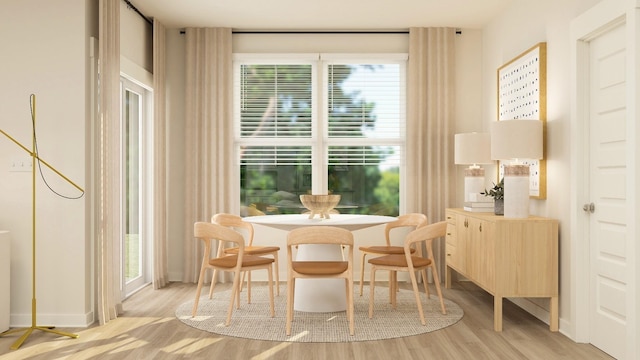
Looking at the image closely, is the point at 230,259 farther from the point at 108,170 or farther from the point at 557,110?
the point at 557,110

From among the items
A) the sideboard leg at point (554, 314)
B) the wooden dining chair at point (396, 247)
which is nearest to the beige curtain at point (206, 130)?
the wooden dining chair at point (396, 247)

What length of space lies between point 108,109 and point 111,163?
0.45 m

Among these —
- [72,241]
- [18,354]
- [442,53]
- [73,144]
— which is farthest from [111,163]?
[442,53]

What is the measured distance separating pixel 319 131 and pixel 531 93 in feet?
8.07

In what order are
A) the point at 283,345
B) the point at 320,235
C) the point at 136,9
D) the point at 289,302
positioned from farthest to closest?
the point at 136,9 → the point at 289,302 → the point at 320,235 → the point at 283,345

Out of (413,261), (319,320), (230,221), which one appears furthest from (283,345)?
(230,221)

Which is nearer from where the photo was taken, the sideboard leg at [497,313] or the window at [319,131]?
the sideboard leg at [497,313]

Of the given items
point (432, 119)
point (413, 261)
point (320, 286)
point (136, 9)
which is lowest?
point (320, 286)

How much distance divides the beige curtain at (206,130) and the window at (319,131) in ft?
0.70

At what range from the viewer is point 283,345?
3.81 meters

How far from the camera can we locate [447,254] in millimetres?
5680

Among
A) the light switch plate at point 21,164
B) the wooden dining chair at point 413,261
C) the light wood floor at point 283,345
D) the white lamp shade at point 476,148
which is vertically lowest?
the light wood floor at point 283,345

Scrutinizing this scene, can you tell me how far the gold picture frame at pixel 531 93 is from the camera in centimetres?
454

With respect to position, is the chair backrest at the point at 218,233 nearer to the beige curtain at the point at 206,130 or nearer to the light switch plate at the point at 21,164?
the light switch plate at the point at 21,164
